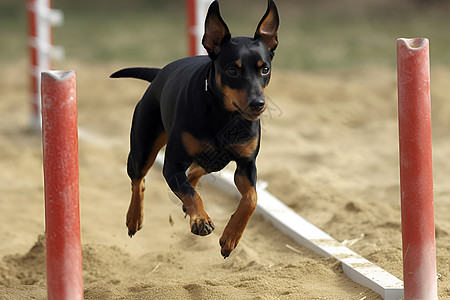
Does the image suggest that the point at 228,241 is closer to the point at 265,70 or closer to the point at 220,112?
the point at 220,112

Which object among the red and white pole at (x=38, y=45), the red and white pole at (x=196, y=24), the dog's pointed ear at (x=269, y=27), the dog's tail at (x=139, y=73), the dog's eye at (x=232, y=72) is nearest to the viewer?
the dog's eye at (x=232, y=72)

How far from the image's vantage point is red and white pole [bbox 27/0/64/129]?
859cm

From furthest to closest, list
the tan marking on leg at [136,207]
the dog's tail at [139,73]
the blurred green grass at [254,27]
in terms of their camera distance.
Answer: the blurred green grass at [254,27] < the dog's tail at [139,73] < the tan marking on leg at [136,207]

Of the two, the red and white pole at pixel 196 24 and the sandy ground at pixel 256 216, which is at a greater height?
the red and white pole at pixel 196 24

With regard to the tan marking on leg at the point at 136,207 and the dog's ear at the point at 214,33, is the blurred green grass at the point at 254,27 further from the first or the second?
the dog's ear at the point at 214,33

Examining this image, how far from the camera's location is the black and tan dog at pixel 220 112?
3432mm

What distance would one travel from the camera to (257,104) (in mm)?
3322

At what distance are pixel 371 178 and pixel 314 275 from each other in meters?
2.78

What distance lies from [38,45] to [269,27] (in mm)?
5584

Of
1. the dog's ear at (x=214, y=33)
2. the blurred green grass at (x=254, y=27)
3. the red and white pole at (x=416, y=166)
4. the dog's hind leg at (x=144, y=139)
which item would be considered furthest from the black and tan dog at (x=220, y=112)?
the blurred green grass at (x=254, y=27)

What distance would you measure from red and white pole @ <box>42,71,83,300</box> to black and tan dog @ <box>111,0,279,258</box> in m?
0.56

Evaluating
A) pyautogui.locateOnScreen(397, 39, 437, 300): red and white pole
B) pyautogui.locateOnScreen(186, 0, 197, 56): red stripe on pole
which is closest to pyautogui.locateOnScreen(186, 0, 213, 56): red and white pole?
pyautogui.locateOnScreen(186, 0, 197, 56): red stripe on pole

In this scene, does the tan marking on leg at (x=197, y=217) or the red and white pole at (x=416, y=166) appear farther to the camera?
the tan marking on leg at (x=197, y=217)

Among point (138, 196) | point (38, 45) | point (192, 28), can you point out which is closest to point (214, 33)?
point (138, 196)
